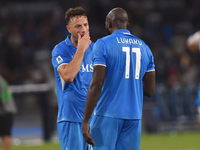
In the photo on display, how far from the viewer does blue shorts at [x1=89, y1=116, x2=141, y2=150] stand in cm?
366

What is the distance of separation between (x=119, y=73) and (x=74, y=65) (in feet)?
2.18

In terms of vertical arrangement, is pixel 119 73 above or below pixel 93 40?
below

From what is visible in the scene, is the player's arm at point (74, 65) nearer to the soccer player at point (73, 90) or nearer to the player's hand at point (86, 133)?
the soccer player at point (73, 90)

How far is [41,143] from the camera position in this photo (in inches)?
459

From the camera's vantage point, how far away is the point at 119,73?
3672 millimetres

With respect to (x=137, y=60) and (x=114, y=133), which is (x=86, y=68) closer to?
(x=137, y=60)

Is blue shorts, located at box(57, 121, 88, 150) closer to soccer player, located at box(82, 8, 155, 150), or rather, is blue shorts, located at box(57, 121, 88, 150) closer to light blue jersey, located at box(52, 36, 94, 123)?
light blue jersey, located at box(52, 36, 94, 123)

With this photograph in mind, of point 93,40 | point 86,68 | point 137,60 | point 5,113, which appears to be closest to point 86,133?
point 137,60

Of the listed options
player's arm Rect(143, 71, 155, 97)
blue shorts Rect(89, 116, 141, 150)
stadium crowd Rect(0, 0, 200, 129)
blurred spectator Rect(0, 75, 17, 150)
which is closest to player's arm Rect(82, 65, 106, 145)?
blue shorts Rect(89, 116, 141, 150)

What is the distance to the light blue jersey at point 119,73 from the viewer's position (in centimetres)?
364

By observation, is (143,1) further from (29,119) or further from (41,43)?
(29,119)

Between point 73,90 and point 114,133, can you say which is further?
point 73,90

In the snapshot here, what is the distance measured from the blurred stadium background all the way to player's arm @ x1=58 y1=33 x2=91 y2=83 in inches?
317

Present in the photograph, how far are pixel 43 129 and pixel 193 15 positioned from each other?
1204 cm
